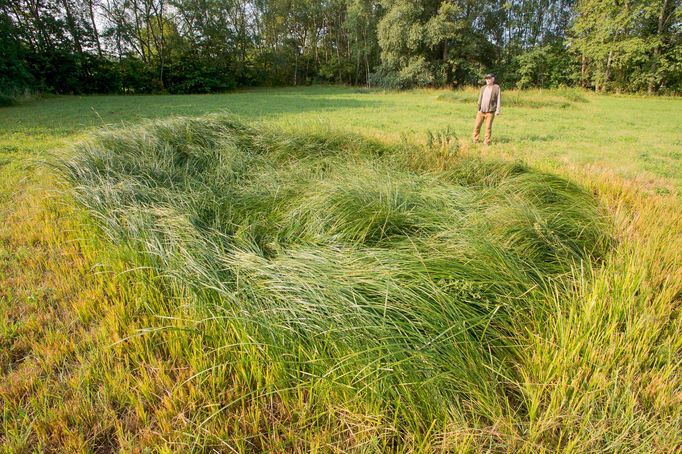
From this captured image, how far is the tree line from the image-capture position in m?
23.3

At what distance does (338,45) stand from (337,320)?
1880 inches

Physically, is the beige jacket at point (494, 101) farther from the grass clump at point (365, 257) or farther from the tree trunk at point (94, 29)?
the tree trunk at point (94, 29)

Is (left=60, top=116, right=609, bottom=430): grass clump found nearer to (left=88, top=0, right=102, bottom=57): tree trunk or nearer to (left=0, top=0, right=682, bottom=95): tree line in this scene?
(left=0, top=0, right=682, bottom=95): tree line

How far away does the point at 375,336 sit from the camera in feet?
4.65

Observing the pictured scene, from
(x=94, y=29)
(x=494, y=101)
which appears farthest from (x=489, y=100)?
(x=94, y=29)

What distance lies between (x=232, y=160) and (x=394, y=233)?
2618mm

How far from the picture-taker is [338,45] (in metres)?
41.7

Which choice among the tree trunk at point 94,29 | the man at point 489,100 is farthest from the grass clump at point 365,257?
the tree trunk at point 94,29

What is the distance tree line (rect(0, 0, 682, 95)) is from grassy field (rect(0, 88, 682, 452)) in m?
19.5

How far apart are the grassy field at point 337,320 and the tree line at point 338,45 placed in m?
19.5

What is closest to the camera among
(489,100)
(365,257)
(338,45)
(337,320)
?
(337,320)

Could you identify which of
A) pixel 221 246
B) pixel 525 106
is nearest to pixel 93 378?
pixel 221 246

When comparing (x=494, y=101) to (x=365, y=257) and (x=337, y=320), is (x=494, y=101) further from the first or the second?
(x=337, y=320)

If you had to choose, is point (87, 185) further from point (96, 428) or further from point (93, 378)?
point (96, 428)
